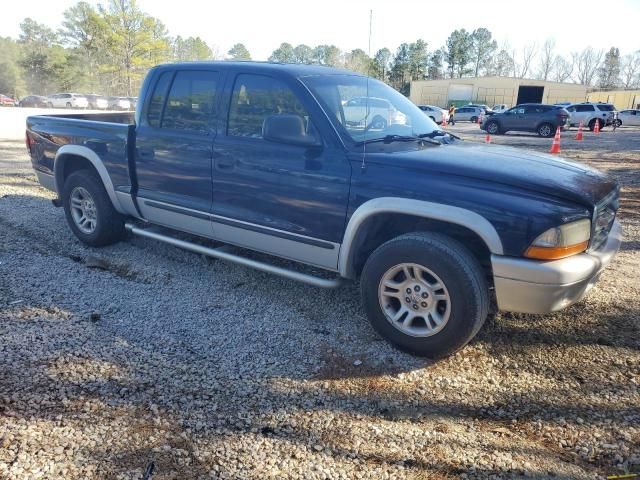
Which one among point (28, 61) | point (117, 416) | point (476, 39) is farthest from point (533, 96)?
point (117, 416)

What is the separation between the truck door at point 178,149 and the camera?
4.40m

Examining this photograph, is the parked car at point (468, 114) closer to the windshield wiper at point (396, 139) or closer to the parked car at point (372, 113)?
the parked car at point (372, 113)

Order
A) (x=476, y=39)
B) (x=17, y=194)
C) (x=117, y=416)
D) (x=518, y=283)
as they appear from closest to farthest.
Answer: (x=117, y=416)
(x=518, y=283)
(x=17, y=194)
(x=476, y=39)

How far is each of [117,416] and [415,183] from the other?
226cm

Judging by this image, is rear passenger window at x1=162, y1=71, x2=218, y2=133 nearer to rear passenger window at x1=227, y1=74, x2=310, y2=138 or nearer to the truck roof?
the truck roof

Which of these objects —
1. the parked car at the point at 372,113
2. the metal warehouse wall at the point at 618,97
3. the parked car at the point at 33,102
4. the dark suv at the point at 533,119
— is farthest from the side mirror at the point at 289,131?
the metal warehouse wall at the point at 618,97

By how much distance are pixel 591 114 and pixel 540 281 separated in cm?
3257

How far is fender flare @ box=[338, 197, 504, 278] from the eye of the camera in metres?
3.12

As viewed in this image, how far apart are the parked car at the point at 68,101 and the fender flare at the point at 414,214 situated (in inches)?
2035

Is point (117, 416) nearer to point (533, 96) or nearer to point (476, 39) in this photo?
point (533, 96)

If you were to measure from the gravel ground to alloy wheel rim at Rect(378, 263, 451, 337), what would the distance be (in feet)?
0.82

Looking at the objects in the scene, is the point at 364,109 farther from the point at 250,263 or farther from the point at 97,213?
the point at 97,213

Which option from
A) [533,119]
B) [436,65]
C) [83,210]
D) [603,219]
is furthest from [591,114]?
[436,65]

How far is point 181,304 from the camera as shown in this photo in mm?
4262
